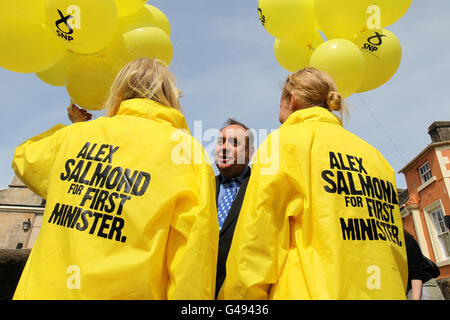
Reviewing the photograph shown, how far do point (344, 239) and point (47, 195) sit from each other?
1275mm

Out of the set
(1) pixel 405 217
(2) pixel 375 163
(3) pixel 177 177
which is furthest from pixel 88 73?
(1) pixel 405 217

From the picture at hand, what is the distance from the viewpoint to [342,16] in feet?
9.27

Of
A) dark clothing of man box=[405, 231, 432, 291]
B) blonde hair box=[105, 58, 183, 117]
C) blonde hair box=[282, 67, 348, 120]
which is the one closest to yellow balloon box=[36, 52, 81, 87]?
blonde hair box=[105, 58, 183, 117]

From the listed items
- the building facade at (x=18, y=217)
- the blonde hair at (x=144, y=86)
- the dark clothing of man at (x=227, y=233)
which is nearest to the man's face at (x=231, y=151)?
the dark clothing of man at (x=227, y=233)

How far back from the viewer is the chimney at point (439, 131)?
497 inches

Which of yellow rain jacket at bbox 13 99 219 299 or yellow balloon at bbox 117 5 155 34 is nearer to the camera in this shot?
yellow rain jacket at bbox 13 99 219 299

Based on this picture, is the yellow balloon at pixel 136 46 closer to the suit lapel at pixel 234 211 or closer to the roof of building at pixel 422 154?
the suit lapel at pixel 234 211

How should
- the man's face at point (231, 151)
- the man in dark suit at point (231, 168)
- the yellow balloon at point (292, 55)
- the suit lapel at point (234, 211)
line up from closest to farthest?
the suit lapel at point (234, 211) → the man in dark suit at point (231, 168) → the man's face at point (231, 151) → the yellow balloon at point (292, 55)

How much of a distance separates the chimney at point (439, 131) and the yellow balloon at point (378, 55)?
38.8 ft

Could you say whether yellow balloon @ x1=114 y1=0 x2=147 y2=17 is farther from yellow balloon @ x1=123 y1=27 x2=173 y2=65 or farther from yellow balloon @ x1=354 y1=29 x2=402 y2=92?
yellow balloon @ x1=354 y1=29 x2=402 y2=92

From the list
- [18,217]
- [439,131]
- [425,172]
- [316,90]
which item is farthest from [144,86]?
[18,217]

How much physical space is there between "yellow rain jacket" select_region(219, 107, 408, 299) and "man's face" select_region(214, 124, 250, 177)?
1030mm

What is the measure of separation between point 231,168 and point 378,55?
5.77 ft

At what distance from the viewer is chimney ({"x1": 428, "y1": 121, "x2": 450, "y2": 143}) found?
1262 cm
